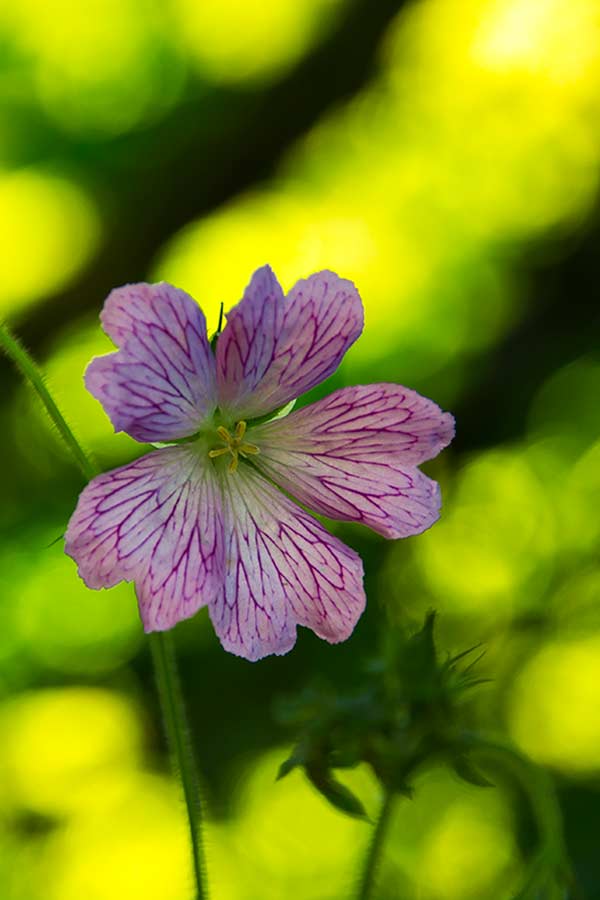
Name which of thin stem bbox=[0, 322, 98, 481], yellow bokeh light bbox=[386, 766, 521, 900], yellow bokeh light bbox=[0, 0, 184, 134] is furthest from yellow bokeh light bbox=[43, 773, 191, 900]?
thin stem bbox=[0, 322, 98, 481]

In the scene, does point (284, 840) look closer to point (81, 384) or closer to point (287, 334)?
point (81, 384)

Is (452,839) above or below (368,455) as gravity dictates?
below

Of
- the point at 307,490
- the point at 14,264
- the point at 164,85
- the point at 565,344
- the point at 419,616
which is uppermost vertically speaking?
the point at 164,85

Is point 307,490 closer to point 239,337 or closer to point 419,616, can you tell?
point 239,337

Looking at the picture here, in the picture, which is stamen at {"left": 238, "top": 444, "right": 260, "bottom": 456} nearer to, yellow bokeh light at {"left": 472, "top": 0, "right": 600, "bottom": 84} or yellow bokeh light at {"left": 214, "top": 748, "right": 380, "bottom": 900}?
yellow bokeh light at {"left": 214, "top": 748, "right": 380, "bottom": 900}

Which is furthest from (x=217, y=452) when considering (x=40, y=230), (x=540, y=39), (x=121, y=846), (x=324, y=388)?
(x=540, y=39)

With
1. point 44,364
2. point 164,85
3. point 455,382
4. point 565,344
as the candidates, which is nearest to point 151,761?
point 44,364
